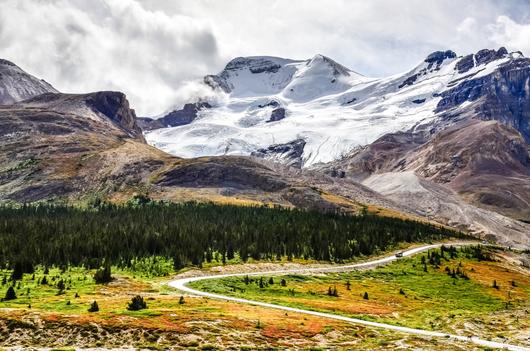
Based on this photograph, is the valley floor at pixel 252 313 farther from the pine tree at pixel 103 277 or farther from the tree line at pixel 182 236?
the tree line at pixel 182 236

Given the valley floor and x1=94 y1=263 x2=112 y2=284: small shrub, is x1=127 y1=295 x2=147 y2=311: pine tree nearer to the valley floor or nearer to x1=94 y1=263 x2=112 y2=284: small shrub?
the valley floor

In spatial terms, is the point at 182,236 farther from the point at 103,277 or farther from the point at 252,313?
the point at 252,313

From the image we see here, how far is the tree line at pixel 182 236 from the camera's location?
4075 inches

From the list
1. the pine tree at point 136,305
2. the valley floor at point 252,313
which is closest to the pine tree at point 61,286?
the valley floor at point 252,313

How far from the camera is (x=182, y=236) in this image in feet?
403

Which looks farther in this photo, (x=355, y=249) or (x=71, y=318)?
(x=355, y=249)

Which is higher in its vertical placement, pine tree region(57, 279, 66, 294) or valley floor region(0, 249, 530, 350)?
pine tree region(57, 279, 66, 294)

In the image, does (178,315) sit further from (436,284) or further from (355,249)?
(355,249)

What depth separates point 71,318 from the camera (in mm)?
46188

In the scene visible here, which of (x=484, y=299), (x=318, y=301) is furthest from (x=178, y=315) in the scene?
(x=484, y=299)

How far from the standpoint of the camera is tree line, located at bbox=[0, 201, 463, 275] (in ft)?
340

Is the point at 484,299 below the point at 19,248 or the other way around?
below

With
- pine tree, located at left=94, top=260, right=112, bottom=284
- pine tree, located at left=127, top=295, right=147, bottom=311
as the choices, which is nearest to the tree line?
pine tree, located at left=94, top=260, right=112, bottom=284

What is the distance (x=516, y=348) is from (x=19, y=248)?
90.0 m
